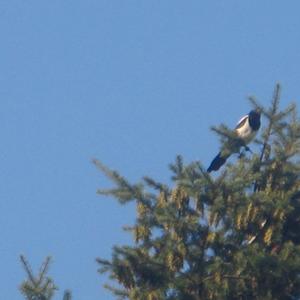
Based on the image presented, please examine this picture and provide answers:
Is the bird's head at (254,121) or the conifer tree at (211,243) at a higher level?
the bird's head at (254,121)

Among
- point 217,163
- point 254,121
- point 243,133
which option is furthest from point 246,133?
point 254,121

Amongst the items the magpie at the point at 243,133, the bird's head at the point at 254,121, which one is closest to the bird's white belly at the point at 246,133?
the magpie at the point at 243,133

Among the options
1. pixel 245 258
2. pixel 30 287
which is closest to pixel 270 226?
pixel 245 258

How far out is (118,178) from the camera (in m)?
14.4

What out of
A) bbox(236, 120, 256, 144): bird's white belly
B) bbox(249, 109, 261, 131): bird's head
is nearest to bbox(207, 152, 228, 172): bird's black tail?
bbox(236, 120, 256, 144): bird's white belly

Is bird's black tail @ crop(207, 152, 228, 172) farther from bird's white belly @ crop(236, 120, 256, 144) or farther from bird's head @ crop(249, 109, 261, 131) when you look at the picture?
bird's head @ crop(249, 109, 261, 131)

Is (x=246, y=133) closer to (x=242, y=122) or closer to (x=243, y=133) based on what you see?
(x=243, y=133)

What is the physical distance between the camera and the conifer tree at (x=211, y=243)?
1378 centimetres

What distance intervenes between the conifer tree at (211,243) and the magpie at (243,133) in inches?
21.7

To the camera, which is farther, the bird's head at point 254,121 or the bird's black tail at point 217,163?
the bird's head at point 254,121

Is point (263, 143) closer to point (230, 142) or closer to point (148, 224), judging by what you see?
point (230, 142)

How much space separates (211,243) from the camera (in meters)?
14.0

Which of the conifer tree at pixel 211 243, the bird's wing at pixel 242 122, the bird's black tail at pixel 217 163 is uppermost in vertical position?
the bird's wing at pixel 242 122

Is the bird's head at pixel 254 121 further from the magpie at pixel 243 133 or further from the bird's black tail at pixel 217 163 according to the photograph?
the bird's black tail at pixel 217 163
